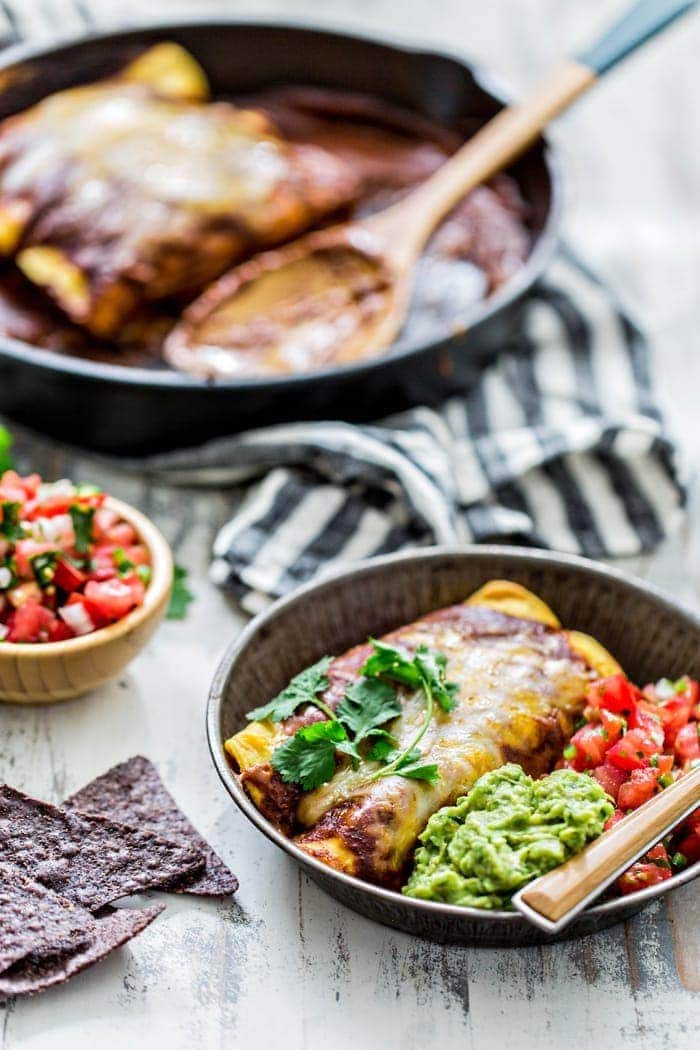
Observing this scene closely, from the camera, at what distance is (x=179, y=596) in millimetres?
4000

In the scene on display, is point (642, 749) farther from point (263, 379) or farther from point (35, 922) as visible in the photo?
point (263, 379)

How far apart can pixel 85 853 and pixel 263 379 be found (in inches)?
60.0

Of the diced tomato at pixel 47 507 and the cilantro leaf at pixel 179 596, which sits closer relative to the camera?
the diced tomato at pixel 47 507

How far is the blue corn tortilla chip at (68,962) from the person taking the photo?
2.76 m

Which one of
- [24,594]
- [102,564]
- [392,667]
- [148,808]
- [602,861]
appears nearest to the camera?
[602,861]

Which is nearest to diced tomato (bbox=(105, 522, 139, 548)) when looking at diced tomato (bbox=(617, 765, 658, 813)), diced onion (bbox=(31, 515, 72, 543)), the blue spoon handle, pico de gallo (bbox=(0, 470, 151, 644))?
pico de gallo (bbox=(0, 470, 151, 644))

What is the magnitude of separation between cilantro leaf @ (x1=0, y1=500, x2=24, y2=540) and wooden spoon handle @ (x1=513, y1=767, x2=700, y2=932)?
1.57 metres

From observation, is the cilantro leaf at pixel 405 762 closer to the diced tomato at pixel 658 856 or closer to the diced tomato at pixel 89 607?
the diced tomato at pixel 658 856

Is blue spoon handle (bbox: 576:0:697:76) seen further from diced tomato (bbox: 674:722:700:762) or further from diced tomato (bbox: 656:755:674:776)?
diced tomato (bbox: 656:755:674:776)

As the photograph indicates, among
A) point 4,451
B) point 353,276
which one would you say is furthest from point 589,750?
point 353,276

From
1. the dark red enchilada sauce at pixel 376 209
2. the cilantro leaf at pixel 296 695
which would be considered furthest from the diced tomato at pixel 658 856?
the dark red enchilada sauce at pixel 376 209

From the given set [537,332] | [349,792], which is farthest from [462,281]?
[349,792]

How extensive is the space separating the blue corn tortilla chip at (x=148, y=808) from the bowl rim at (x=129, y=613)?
12.4 inches

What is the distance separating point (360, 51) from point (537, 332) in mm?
1420
